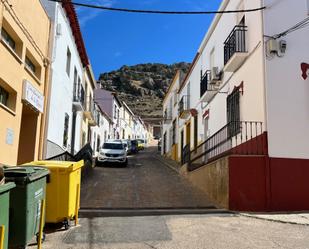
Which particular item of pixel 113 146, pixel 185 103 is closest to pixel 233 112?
pixel 113 146

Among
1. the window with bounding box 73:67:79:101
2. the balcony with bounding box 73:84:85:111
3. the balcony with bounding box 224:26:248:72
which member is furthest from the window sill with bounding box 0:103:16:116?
the window with bounding box 73:67:79:101

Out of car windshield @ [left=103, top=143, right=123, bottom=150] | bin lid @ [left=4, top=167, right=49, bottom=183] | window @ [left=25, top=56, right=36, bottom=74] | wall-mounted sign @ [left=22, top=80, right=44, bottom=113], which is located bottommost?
bin lid @ [left=4, top=167, right=49, bottom=183]

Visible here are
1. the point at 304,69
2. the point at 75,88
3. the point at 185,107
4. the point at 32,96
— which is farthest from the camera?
the point at 185,107

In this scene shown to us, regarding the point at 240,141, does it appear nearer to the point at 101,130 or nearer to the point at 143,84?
the point at 101,130

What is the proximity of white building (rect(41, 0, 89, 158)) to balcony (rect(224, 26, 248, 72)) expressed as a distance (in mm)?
6295

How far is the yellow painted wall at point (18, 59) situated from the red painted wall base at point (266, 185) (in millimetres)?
6065

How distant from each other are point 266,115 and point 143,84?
103m

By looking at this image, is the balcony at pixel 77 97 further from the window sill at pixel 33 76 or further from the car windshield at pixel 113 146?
the window sill at pixel 33 76

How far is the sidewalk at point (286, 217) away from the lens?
31.0ft

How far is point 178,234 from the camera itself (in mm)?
8039

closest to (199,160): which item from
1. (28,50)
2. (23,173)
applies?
(28,50)

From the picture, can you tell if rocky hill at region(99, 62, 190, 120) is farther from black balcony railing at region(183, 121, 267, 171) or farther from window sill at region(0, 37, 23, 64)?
window sill at region(0, 37, 23, 64)

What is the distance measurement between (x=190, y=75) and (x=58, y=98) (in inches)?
446

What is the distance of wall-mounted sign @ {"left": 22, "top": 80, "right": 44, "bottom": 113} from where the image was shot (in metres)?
12.1
